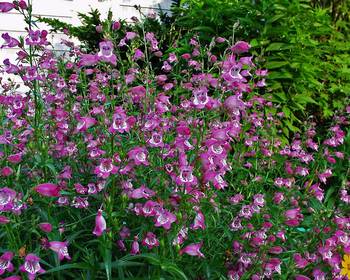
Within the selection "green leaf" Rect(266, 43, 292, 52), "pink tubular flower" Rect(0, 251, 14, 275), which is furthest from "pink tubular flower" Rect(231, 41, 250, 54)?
"green leaf" Rect(266, 43, 292, 52)

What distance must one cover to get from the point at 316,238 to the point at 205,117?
0.97m

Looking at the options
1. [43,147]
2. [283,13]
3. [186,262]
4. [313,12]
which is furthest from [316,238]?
[313,12]

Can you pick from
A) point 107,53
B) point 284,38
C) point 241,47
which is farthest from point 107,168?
point 284,38

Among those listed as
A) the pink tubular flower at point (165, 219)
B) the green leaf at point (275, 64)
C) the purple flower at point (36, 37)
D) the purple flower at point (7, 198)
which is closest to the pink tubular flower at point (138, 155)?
the pink tubular flower at point (165, 219)

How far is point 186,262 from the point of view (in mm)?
2344

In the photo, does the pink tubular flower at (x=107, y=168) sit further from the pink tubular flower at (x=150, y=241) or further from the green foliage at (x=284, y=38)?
the green foliage at (x=284, y=38)

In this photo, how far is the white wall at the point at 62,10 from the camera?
676cm

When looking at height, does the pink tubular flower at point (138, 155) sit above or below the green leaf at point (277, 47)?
above

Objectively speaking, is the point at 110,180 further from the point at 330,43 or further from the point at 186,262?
the point at 330,43

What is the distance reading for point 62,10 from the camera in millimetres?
7066

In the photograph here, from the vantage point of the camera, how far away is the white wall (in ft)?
22.2

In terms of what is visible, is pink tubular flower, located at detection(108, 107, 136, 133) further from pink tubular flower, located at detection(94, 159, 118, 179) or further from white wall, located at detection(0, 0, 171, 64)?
white wall, located at detection(0, 0, 171, 64)

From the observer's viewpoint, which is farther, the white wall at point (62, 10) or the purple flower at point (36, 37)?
the white wall at point (62, 10)

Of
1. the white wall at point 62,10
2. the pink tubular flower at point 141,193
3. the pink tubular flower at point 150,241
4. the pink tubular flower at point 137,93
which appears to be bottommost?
the white wall at point 62,10
